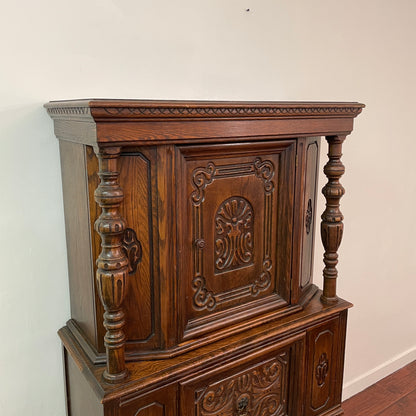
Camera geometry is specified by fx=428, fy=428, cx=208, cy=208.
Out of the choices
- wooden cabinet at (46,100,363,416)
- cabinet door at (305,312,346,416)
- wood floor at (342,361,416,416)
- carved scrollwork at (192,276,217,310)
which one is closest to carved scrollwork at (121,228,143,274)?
wooden cabinet at (46,100,363,416)

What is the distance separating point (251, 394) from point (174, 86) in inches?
48.9

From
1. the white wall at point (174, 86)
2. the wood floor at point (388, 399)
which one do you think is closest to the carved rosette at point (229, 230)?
the white wall at point (174, 86)

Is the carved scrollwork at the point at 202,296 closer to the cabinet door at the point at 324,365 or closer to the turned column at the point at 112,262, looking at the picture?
the turned column at the point at 112,262

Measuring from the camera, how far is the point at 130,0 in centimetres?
159

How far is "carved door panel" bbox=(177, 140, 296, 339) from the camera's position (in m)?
1.37

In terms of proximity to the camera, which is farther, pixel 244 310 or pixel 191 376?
pixel 244 310

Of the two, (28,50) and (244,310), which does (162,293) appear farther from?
(28,50)

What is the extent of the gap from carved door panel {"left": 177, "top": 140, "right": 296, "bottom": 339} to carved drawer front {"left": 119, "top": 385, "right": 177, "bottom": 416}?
0.19 metres

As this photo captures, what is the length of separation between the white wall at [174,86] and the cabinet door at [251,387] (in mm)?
596

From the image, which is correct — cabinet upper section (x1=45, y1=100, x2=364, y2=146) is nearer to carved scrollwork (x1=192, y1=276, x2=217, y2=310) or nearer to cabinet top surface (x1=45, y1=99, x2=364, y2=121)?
cabinet top surface (x1=45, y1=99, x2=364, y2=121)

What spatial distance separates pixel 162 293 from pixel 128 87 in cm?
81

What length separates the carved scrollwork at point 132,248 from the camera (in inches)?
50.6

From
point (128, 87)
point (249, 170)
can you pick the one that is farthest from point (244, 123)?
point (128, 87)

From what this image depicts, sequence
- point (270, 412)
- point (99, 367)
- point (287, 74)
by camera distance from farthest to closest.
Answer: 1. point (287, 74)
2. point (270, 412)
3. point (99, 367)
